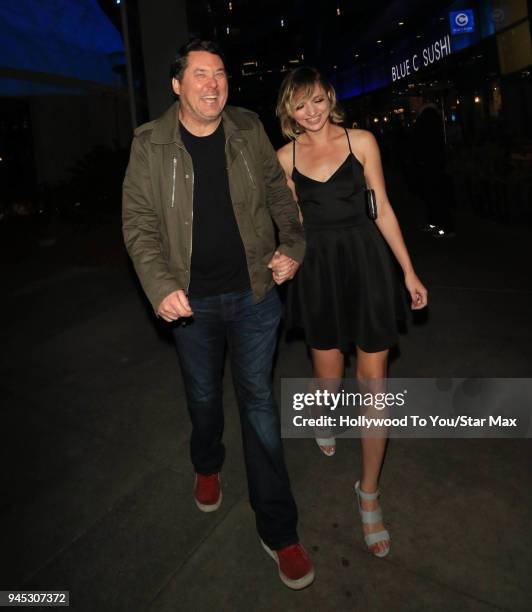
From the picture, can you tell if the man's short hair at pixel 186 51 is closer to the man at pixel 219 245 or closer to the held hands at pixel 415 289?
the man at pixel 219 245

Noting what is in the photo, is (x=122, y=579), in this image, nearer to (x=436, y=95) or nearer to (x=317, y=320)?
(x=317, y=320)

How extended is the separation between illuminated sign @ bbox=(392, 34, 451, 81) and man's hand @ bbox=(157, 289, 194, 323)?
19931 millimetres

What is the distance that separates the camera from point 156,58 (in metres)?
6.53

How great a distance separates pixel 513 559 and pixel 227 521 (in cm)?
137

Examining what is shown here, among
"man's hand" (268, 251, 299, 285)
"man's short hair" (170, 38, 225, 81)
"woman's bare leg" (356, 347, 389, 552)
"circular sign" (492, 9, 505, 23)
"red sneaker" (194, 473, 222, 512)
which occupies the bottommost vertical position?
"red sneaker" (194, 473, 222, 512)

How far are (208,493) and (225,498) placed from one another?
141 mm

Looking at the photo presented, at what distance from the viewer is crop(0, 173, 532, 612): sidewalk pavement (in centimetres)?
232

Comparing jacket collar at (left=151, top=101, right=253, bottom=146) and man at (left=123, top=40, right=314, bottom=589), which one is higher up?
jacket collar at (left=151, top=101, right=253, bottom=146)

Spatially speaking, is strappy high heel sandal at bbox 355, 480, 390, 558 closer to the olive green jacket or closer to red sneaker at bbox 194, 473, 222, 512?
red sneaker at bbox 194, 473, 222, 512

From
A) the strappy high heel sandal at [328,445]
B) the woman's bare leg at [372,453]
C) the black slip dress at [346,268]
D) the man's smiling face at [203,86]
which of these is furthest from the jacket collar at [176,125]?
the strappy high heel sandal at [328,445]

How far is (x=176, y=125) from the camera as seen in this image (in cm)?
231

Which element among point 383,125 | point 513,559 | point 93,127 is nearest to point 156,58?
point 513,559

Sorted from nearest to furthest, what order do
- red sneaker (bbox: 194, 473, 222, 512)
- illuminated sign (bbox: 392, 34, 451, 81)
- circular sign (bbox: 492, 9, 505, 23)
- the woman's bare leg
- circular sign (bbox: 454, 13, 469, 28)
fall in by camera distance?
the woman's bare leg, red sneaker (bbox: 194, 473, 222, 512), circular sign (bbox: 492, 9, 505, 23), circular sign (bbox: 454, 13, 469, 28), illuminated sign (bbox: 392, 34, 451, 81)

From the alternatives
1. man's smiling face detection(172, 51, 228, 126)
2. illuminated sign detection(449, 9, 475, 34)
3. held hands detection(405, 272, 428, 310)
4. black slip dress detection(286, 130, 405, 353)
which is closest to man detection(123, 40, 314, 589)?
man's smiling face detection(172, 51, 228, 126)
